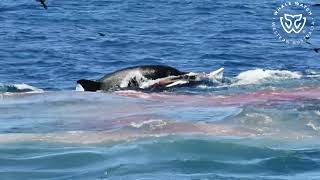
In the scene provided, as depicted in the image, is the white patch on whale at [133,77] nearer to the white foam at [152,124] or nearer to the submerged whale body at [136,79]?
the submerged whale body at [136,79]

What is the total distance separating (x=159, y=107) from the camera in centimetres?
1171

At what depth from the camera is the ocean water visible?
802cm

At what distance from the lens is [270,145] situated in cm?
873

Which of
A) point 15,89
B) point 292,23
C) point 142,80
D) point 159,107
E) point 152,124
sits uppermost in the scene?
point 152,124

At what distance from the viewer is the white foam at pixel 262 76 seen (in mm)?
15445

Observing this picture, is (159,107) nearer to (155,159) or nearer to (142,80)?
(142,80)

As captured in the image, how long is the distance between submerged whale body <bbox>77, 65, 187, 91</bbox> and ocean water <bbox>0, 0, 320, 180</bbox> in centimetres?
50

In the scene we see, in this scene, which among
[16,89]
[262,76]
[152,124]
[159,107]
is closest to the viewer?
[152,124]

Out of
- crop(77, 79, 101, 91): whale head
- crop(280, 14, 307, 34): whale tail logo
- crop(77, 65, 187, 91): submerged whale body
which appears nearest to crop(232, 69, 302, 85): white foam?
crop(77, 65, 187, 91): submerged whale body

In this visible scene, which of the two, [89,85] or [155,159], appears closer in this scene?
[155,159]

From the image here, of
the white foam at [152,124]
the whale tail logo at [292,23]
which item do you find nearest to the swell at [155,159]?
the white foam at [152,124]

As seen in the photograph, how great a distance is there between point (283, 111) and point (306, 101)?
116 centimetres

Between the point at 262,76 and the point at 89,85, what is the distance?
3795 millimetres


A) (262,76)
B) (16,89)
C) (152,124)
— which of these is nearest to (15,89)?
(16,89)
